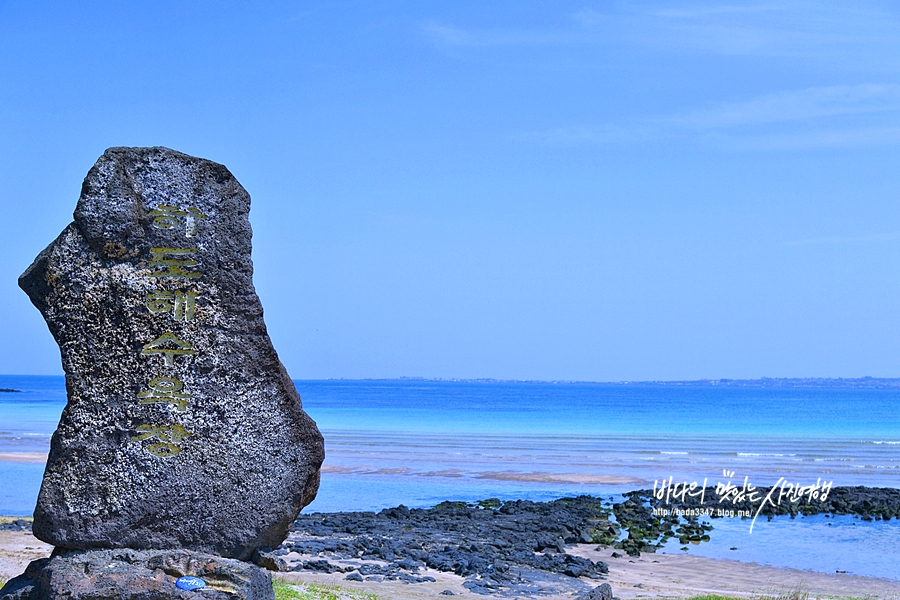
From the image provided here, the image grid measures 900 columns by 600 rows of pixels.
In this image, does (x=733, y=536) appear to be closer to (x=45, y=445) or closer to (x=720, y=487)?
(x=720, y=487)

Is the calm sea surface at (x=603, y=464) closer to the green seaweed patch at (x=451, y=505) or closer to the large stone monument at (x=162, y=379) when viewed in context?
the green seaweed patch at (x=451, y=505)

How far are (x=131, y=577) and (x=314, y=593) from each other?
323 centimetres

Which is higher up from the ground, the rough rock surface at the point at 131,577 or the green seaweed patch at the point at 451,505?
the rough rock surface at the point at 131,577

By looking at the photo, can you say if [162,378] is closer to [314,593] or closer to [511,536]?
[314,593]

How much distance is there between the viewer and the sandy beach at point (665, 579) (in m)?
11.5

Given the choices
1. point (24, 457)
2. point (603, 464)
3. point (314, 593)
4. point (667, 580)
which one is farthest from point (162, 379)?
point (24, 457)

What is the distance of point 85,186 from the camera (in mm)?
6781

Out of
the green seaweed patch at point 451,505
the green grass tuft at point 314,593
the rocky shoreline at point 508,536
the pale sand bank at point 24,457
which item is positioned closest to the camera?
the green grass tuft at point 314,593

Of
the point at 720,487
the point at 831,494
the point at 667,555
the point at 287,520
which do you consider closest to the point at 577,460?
the point at 720,487

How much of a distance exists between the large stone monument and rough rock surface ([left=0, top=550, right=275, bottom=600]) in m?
0.15

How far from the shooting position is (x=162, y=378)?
6.67m

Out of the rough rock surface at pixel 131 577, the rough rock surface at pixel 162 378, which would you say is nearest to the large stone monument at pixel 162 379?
the rough rock surface at pixel 162 378

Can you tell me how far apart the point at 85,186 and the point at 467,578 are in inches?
324

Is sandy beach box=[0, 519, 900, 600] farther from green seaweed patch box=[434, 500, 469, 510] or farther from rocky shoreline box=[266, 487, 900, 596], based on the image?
green seaweed patch box=[434, 500, 469, 510]
